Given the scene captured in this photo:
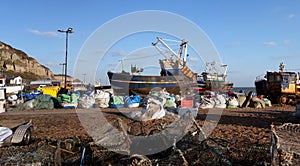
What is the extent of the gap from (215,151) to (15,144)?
397cm

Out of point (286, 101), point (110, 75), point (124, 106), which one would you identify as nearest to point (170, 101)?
point (124, 106)

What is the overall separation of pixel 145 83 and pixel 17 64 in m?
59.8

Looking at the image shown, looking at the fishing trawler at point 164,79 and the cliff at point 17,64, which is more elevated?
the cliff at point 17,64

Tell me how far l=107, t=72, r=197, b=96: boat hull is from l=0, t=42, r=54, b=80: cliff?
48.6 metres

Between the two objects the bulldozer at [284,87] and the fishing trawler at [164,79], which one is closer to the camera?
the bulldozer at [284,87]

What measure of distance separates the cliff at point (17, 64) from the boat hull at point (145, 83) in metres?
48.6

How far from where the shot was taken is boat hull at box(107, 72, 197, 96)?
1066 inches

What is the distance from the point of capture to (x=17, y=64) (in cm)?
7512

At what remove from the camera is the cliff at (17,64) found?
6988cm

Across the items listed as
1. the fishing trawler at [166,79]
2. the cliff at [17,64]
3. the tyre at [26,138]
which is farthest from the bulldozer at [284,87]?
the cliff at [17,64]

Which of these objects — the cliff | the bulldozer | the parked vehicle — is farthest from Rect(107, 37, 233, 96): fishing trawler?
the cliff

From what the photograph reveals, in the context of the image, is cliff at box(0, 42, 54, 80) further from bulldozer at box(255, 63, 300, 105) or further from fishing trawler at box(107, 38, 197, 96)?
bulldozer at box(255, 63, 300, 105)

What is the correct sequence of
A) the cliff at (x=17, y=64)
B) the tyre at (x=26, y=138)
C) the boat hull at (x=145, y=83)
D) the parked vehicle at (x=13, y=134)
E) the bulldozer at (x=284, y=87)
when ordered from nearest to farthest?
the parked vehicle at (x=13, y=134) → the tyre at (x=26, y=138) → the bulldozer at (x=284, y=87) → the boat hull at (x=145, y=83) → the cliff at (x=17, y=64)

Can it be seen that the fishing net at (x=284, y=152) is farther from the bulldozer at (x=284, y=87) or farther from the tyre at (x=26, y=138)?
the bulldozer at (x=284, y=87)
